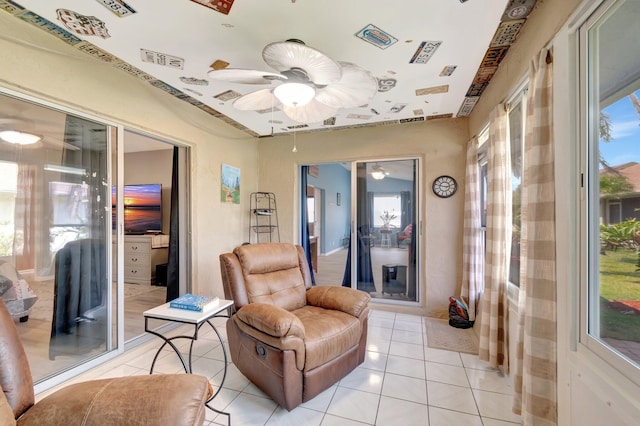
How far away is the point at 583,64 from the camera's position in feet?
3.86

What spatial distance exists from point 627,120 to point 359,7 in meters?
1.30

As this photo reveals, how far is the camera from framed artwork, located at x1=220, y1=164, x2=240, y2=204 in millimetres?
3547

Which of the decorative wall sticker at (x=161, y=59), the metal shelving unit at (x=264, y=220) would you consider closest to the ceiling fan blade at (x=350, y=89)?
the decorative wall sticker at (x=161, y=59)

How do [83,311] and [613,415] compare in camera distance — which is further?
[83,311]

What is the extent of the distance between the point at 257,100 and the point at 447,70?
4.95 feet

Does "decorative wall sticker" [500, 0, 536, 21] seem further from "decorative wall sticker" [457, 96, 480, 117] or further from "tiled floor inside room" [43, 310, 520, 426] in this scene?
"tiled floor inside room" [43, 310, 520, 426]

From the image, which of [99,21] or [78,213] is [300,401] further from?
[99,21]

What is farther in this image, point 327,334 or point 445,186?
point 445,186

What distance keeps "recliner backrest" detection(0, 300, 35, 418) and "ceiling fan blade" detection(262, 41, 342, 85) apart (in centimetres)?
159

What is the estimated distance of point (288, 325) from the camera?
1.63 meters

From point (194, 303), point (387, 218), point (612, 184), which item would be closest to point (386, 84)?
point (612, 184)

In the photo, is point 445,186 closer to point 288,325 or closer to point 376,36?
point 376,36

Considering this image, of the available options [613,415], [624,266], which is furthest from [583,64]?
[613,415]

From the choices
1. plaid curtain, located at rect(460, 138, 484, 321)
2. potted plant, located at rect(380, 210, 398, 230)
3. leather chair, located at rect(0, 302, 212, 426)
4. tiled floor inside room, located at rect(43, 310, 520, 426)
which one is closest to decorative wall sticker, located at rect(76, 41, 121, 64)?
leather chair, located at rect(0, 302, 212, 426)
